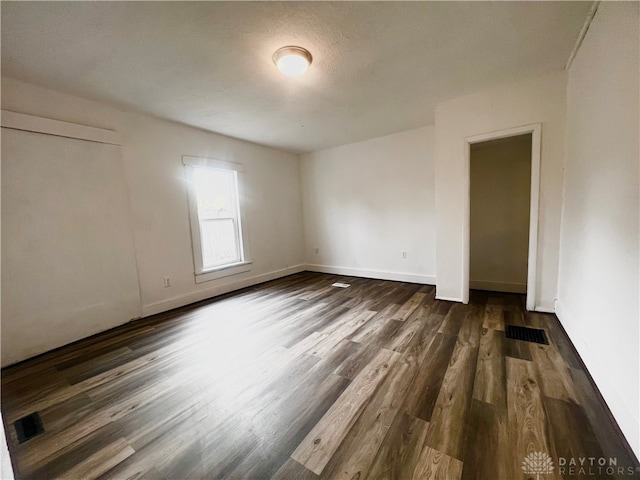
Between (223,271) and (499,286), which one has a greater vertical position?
(223,271)

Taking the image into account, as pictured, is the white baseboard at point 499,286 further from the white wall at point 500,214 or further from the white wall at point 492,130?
the white wall at point 492,130

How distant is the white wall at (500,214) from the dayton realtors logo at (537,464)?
307 cm

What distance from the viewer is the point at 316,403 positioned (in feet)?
5.21

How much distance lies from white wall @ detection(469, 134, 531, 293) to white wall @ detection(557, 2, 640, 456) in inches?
55.1

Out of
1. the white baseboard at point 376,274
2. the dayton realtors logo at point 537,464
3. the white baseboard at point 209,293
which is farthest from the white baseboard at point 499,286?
the white baseboard at point 209,293

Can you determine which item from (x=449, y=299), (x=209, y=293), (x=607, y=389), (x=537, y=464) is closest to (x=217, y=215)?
(x=209, y=293)

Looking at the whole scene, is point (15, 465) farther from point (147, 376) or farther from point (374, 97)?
point (374, 97)

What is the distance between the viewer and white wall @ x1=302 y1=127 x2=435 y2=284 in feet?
13.2

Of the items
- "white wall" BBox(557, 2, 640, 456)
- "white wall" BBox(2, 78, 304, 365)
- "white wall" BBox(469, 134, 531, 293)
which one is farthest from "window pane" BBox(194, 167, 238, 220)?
"white wall" BBox(557, 2, 640, 456)

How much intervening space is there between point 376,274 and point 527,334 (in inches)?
96.9

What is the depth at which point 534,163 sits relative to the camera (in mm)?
2703

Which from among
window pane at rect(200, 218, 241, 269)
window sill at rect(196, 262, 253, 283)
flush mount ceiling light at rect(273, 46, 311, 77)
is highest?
flush mount ceiling light at rect(273, 46, 311, 77)

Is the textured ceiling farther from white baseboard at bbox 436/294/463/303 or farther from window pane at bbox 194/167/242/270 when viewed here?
white baseboard at bbox 436/294/463/303

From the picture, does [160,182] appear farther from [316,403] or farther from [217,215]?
[316,403]
